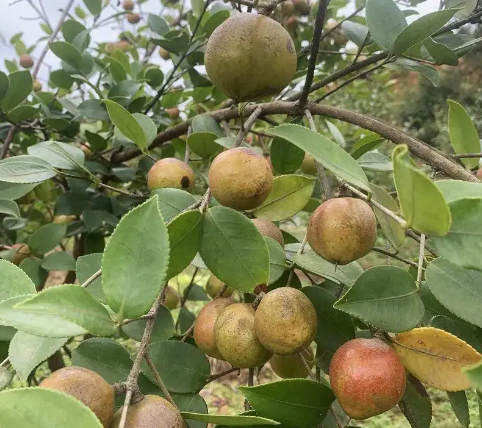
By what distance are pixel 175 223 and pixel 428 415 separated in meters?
0.36

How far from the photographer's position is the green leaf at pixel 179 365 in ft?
1.95

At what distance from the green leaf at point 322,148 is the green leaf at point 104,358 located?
11.9 inches

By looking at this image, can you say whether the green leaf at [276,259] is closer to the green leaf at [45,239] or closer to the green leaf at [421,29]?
the green leaf at [421,29]

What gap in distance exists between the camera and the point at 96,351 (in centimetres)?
54

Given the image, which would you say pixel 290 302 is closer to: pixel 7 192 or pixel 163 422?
pixel 163 422

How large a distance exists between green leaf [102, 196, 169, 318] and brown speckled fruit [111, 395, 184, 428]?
7 cm

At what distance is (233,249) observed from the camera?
0.53 m

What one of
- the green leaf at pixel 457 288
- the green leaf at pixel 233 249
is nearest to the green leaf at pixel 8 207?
the green leaf at pixel 233 249

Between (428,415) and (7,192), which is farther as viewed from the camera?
(7,192)

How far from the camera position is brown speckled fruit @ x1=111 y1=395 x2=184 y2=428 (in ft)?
1.22

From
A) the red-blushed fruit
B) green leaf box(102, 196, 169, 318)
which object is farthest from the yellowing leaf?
green leaf box(102, 196, 169, 318)

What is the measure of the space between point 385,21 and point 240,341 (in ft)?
1.63

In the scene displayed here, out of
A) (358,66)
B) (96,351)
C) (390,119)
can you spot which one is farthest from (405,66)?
(390,119)

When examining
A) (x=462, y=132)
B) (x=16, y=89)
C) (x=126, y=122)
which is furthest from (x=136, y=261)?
(x=16, y=89)
